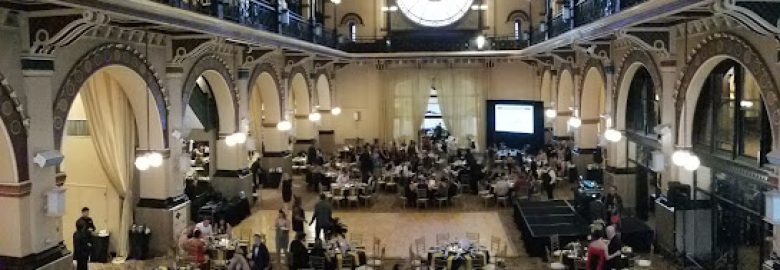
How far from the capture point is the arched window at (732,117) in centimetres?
1142

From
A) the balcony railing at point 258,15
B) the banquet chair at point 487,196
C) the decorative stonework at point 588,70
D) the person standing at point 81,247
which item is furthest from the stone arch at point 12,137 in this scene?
the decorative stonework at point 588,70

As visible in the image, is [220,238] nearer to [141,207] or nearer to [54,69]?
[141,207]

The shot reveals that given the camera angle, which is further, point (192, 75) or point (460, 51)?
point (460, 51)

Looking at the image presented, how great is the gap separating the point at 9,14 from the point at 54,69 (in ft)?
4.06

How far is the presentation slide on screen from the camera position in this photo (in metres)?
29.8

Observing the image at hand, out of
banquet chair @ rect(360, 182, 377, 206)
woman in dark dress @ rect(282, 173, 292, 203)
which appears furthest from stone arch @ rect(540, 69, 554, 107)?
woman in dark dress @ rect(282, 173, 292, 203)

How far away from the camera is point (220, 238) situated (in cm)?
1417

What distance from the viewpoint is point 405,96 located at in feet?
103

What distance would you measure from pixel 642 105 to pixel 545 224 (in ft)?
13.3

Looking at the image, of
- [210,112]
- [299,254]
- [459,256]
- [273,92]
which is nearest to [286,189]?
[210,112]

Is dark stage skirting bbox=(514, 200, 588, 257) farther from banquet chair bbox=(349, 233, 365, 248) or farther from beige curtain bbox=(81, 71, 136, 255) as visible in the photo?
beige curtain bbox=(81, 71, 136, 255)

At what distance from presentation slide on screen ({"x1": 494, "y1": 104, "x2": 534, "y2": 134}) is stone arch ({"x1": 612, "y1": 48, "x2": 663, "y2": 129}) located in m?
11.7

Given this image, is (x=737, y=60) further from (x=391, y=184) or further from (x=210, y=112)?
(x=210, y=112)

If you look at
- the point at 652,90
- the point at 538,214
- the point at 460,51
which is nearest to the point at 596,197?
the point at 538,214
